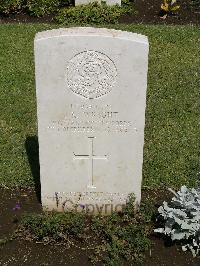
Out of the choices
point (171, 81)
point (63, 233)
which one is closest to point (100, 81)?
point (63, 233)

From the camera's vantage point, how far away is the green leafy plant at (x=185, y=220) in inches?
192

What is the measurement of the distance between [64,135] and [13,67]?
4.22m

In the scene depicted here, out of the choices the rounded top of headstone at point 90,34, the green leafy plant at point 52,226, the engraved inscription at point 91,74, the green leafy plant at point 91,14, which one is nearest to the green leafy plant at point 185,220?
the green leafy plant at point 52,226

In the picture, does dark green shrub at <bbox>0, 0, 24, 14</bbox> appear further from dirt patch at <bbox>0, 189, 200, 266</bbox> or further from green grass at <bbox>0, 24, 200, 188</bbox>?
dirt patch at <bbox>0, 189, 200, 266</bbox>

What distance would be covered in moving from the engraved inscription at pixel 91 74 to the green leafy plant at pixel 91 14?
244 inches

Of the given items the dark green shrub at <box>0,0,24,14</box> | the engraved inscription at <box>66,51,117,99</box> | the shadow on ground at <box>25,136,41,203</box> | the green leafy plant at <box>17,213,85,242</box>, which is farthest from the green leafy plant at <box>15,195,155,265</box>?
the dark green shrub at <box>0,0,24,14</box>

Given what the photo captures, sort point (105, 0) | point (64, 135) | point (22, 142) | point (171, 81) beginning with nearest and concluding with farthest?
point (64, 135) → point (22, 142) → point (171, 81) → point (105, 0)

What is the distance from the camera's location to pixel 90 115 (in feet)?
16.5

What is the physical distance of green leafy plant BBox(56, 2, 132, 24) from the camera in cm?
1088

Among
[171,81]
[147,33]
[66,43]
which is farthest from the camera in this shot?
[147,33]

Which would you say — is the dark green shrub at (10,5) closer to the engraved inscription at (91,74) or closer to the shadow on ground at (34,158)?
the shadow on ground at (34,158)

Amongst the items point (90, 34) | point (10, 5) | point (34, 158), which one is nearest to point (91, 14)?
point (10, 5)

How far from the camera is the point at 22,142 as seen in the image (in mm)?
Result: 6992

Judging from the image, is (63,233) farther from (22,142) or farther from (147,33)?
(147,33)
